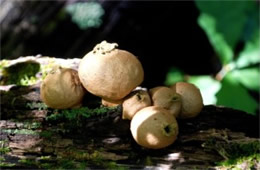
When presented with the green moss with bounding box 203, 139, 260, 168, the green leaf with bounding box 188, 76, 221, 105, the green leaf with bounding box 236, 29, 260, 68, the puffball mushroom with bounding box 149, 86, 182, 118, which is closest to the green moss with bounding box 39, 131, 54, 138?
the puffball mushroom with bounding box 149, 86, 182, 118

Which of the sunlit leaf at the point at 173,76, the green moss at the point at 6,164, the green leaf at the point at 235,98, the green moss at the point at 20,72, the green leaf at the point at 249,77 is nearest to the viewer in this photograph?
the green moss at the point at 6,164

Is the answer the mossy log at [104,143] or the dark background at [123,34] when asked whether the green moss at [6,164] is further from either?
the dark background at [123,34]

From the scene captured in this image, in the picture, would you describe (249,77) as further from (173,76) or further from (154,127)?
(154,127)

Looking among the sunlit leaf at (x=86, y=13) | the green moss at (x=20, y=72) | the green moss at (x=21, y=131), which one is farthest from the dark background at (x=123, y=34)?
the green moss at (x=21, y=131)

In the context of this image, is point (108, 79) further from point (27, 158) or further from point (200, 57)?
point (200, 57)

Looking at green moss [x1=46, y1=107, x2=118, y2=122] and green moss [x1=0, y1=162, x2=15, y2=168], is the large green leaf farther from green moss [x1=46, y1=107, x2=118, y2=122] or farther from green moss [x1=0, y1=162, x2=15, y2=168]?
green moss [x1=0, y1=162, x2=15, y2=168]
